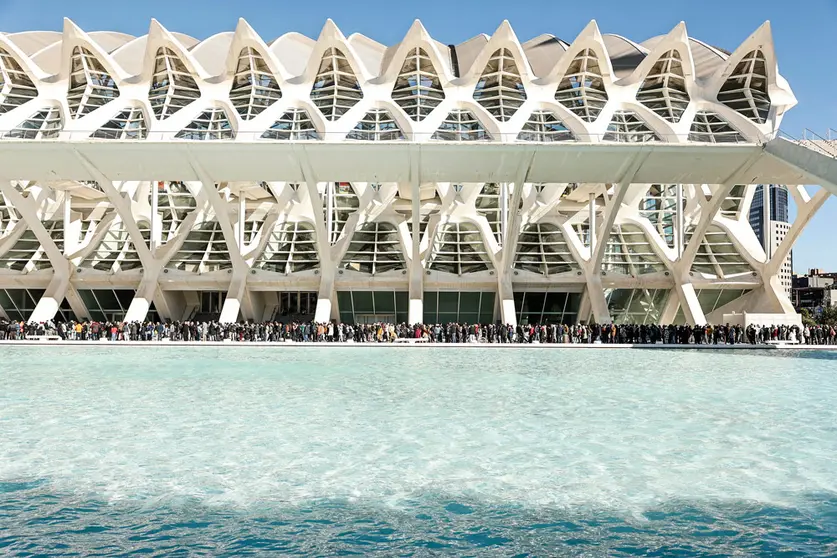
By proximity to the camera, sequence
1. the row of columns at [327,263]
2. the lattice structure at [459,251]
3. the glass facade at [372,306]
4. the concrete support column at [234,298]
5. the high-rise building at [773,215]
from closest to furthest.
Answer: the row of columns at [327,263] < the concrete support column at [234,298] < the lattice structure at [459,251] < the glass facade at [372,306] < the high-rise building at [773,215]

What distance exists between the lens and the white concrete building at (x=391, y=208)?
111 ft

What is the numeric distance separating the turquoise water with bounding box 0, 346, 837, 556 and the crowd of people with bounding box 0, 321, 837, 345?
539 inches

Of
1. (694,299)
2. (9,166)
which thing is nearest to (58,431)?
(9,166)

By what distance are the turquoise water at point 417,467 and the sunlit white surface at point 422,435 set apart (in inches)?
1.5

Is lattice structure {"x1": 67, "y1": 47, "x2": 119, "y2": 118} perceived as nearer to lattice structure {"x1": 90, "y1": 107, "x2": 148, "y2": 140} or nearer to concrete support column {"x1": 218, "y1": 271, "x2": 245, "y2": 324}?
lattice structure {"x1": 90, "y1": 107, "x2": 148, "y2": 140}

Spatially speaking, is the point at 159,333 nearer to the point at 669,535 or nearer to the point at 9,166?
the point at 9,166

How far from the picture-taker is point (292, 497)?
6.50m

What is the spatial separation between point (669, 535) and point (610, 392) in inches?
305

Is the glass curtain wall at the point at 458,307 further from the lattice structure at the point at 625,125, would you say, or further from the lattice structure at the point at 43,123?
the lattice structure at the point at 43,123

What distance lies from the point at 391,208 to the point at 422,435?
28156 millimetres

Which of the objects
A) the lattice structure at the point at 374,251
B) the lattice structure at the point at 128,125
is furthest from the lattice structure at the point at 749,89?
the lattice structure at the point at 128,125

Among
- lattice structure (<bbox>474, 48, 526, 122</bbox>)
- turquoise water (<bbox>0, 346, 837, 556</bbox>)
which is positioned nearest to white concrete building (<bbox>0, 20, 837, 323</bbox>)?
lattice structure (<bbox>474, 48, 526, 122</bbox>)

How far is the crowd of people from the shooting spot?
92.0 feet

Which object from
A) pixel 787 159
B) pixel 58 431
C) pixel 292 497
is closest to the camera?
pixel 292 497
